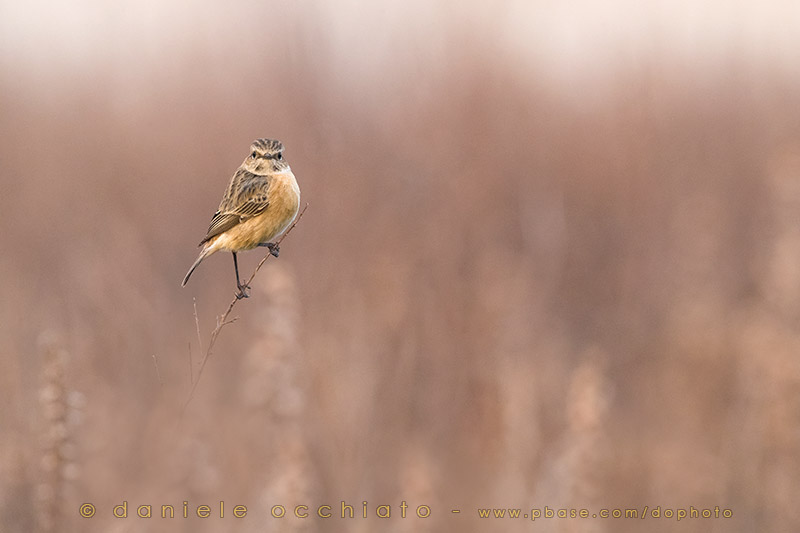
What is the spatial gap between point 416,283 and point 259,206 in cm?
371

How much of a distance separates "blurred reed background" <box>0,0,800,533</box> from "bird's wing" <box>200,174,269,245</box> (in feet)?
1.24

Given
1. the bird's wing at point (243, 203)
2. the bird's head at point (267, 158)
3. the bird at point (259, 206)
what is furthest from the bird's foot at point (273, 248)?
the bird's head at point (267, 158)

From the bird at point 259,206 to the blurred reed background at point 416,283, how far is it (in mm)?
345

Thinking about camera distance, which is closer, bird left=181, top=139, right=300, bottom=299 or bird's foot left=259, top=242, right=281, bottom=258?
bird's foot left=259, top=242, right=281, bottom=258

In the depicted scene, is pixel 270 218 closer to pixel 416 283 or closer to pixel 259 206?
pixel 259 206

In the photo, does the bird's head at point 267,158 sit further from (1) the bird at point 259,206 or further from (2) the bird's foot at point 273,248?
(2) the bird's foot at point 273,248

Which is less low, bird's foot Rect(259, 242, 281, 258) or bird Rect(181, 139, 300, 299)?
bird Rect(181, 139, 300, 299)

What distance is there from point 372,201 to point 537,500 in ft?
12.1

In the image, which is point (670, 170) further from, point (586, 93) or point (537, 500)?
point (537, 500)

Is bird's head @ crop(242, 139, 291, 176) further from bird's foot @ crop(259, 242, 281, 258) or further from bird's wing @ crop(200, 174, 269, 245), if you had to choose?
bird's foot @ crop(259, 242, 281, 258)

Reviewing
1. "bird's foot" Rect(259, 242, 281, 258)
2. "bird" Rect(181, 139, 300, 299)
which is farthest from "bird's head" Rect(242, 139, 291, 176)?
"bird's foot" Rect(259, 242, 281, 258)

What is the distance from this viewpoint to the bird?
289 cm

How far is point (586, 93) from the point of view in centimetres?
1110

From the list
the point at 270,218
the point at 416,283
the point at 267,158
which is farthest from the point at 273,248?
the point at 416,283
